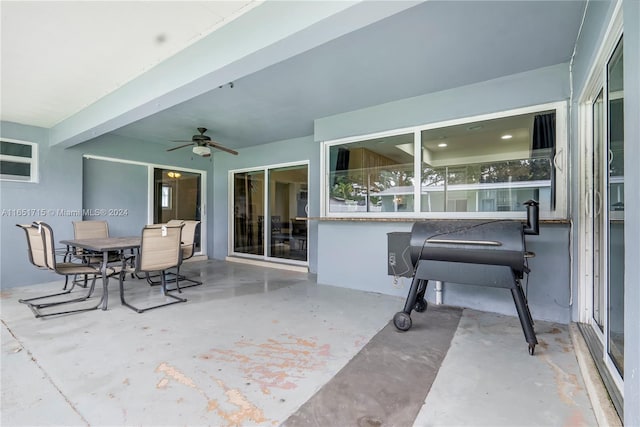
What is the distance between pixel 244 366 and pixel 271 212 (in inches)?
174

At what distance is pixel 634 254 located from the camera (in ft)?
3.85

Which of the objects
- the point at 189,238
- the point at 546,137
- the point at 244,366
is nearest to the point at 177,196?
the point at 189,238

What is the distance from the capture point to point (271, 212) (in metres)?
6.34

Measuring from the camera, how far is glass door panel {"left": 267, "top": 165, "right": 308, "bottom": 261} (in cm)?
587

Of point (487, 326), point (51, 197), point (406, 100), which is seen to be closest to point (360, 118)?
point (406, 100)

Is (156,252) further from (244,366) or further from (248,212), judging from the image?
(248,212)

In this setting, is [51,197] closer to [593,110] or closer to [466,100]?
[466,100]

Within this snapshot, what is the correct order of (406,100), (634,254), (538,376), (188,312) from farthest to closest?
(406,100)
(188,312)
(538,376)
(634,254)

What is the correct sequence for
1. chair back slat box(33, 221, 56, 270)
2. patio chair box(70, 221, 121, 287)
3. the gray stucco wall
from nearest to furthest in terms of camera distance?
the gray stucco wall < chair back slat box(33, 221, 56, 270) < patio chair box(70, 221, 121, 287)

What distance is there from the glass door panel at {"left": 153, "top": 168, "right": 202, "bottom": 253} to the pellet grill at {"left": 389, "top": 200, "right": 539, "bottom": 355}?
17.9 feet

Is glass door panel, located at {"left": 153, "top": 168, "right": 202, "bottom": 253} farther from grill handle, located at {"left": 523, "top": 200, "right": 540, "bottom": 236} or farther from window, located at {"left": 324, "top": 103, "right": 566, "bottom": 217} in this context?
grill handle, located at {"left": 523, "top": 200, "right": 540, "bottom": 236}

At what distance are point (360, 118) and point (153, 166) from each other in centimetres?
439

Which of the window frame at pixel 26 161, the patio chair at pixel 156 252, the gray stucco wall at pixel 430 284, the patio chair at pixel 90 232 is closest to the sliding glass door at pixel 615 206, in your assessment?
the gray stucco wall at pixel 430 284

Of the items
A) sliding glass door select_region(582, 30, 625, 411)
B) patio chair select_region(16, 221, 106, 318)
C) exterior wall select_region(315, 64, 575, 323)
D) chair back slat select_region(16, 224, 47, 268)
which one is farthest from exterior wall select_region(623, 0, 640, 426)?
chair back slat select_region(16, 224, 47, 268)
